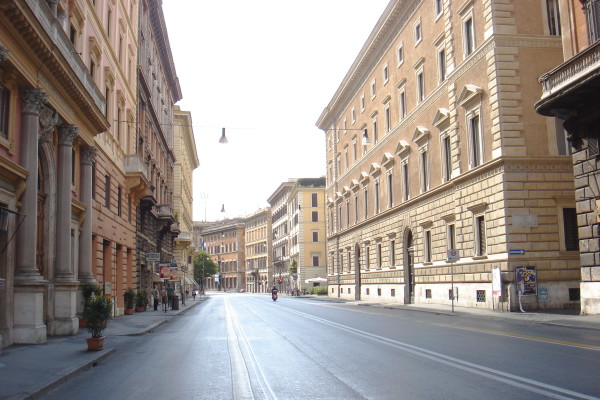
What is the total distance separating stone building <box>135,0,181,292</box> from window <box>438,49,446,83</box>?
1785 centimetres

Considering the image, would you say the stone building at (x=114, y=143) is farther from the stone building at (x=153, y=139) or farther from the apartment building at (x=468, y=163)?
the apartment building at (x=468, y=163)

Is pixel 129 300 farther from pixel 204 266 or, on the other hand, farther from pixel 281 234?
pixel 204 266

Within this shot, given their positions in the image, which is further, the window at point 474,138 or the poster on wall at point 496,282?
the window at point 474,138

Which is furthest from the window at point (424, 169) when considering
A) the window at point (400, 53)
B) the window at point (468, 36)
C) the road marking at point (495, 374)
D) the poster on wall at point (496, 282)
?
the road marking at point (495, 374)

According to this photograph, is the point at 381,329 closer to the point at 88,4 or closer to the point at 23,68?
the point at 23,68

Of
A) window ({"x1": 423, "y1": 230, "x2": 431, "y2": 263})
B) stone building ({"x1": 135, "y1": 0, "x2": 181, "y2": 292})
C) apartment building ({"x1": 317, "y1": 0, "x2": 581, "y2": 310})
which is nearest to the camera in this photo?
apartment building ({"x1": 317, "y1": 0, "x2": 581, "y2": 310})

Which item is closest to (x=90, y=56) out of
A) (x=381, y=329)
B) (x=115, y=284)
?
(x=115, y=284)

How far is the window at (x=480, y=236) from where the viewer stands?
30.7 metres

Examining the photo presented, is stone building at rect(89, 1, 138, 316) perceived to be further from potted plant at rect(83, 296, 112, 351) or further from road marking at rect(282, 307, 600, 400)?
road marking at rect(282, 307, 600, 400)

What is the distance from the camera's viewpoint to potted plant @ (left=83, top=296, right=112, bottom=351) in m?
14.5

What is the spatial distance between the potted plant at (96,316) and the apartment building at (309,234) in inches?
3151

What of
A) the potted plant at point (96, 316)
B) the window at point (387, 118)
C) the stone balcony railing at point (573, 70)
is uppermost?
the window at point (387, 118)

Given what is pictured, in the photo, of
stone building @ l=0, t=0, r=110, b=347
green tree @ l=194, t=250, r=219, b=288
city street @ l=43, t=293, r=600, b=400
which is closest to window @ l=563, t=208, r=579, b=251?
city street @ l=43, t=293, r=600, b=400

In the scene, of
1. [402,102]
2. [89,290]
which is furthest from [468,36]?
[89,290]
